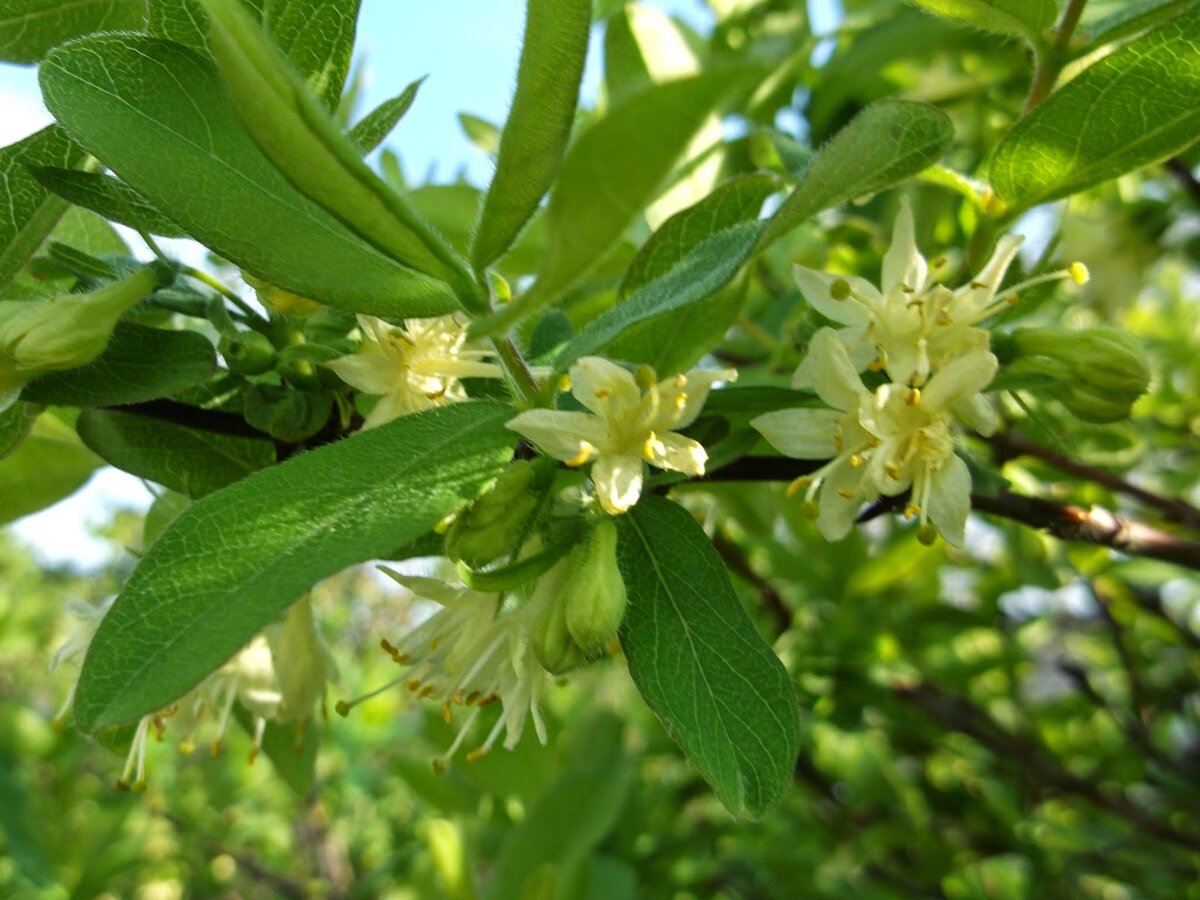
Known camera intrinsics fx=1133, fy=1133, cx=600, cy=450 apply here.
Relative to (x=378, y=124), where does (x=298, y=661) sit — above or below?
below

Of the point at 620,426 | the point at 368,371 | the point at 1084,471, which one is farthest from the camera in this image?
the point at 1084,471

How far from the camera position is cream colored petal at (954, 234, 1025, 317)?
1054mm

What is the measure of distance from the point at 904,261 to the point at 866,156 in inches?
11.6

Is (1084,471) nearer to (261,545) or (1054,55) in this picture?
(1054,55)

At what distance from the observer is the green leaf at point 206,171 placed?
2.77 ft

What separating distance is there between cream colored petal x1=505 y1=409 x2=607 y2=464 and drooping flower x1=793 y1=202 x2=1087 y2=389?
26 centimetres

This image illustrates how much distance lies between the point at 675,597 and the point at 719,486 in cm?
53

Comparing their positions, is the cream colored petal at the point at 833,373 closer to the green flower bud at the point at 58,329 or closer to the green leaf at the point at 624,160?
the green leaf at the point at 624,160

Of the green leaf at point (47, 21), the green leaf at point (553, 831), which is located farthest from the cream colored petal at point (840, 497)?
the green leaf at point (553, 831)

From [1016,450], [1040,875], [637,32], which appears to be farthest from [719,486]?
[1040,875]

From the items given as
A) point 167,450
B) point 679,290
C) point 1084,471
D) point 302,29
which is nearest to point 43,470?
point 167,450

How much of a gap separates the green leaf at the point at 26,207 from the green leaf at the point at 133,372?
0.33 ft

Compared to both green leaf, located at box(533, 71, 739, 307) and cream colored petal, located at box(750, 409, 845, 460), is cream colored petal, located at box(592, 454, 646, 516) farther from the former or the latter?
green leaf, located at box(533, 71, 739, 307)

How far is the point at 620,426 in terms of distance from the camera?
941 mm
